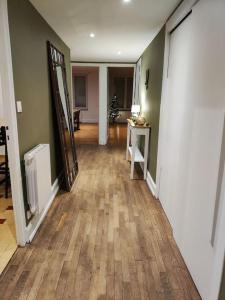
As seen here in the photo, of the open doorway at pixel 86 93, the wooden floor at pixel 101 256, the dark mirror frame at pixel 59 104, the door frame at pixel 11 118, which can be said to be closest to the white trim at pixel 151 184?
the wooden floor at pixel 101 256

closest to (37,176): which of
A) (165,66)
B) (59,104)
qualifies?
(59,104)

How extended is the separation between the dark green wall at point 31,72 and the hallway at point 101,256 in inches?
35.0

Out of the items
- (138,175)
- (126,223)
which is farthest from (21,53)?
(138,175)

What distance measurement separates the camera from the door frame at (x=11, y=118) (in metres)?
1.64

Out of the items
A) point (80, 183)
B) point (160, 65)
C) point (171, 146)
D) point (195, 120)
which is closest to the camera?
point (195, 120)

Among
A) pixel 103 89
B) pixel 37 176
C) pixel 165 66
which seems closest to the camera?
pixel 37 176

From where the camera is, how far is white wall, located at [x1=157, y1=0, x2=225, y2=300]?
4.41 feet

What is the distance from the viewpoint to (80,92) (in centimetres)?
1033

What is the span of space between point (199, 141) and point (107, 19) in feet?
5.95

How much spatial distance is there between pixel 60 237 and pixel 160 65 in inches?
96.3

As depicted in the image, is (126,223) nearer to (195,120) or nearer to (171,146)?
(171,146)

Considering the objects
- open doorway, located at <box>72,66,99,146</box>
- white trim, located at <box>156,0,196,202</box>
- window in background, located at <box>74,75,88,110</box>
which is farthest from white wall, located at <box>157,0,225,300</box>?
window in background, located at <box>74,75,88,110</box>

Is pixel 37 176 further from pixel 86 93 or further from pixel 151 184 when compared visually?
pixel 86 93

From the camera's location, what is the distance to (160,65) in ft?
9.85
